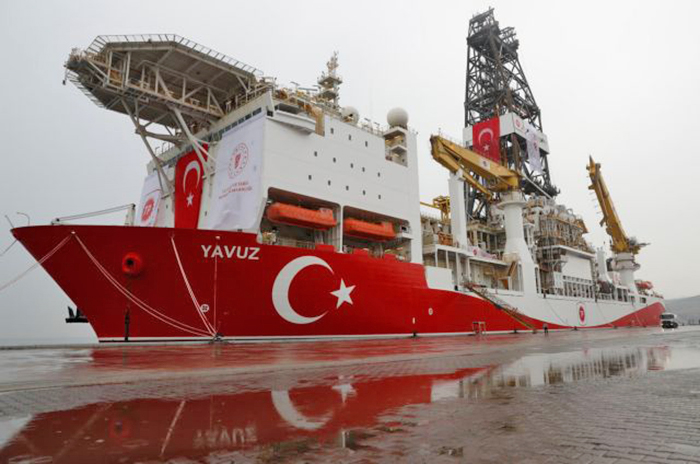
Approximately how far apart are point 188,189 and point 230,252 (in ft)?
23.1

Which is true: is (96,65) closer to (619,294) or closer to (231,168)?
(231,168)

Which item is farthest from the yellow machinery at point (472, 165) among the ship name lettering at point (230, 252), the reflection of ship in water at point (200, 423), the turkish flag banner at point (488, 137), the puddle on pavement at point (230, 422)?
the reflection of ship in water at point (200, 423)

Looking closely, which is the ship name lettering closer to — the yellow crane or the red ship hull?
the red ship hull

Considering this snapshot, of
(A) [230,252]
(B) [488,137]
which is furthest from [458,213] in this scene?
(A) [230,252]

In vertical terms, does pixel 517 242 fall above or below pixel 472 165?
below

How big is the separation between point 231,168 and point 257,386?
13435 mm

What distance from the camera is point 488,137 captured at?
129ft

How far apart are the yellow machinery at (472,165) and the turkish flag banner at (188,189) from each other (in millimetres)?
14250

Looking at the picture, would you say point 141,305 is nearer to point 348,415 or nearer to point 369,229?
point 369,229

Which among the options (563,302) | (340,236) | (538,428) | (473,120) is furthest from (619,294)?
(538,428)

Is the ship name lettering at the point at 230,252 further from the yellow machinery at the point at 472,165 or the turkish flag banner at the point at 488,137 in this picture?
the turkish flag banner at the point at 488,137

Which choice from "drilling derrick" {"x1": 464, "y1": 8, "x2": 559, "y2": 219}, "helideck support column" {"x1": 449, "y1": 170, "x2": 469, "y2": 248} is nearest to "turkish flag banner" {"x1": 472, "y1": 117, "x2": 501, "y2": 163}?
"drilling derrick" {"x1": 464, "y1": 8, "x2": 559, "y2": 219}

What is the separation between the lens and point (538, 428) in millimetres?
3420

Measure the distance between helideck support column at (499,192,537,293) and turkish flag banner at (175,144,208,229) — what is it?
19729 mm
